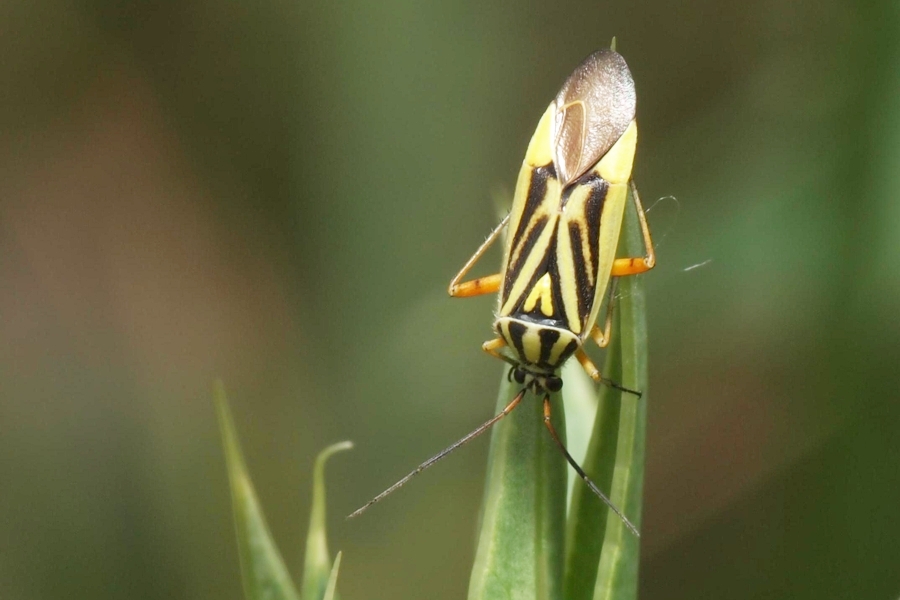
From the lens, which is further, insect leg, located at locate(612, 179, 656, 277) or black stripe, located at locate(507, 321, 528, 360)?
black stripe, located at locate(507, 321, 528, 360)

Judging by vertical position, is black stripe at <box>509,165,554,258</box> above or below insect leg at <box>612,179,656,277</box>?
above

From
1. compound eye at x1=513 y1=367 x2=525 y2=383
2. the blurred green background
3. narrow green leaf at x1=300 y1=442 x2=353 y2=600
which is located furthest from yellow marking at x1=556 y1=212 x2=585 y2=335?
the blurred green background

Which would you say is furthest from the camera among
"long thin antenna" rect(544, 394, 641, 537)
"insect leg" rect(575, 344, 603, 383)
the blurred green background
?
the blurred green background

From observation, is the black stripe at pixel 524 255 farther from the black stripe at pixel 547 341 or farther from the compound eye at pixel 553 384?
the compound eye at pixel 553 384

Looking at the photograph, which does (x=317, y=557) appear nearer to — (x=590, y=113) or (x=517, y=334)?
(x=517, y=334)

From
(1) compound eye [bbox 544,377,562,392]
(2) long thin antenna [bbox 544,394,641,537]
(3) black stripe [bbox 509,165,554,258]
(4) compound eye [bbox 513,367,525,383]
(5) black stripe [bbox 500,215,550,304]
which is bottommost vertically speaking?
(2) long thin antenna [bbox 544,394,641,537]

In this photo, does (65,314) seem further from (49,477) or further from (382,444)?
(382,444)

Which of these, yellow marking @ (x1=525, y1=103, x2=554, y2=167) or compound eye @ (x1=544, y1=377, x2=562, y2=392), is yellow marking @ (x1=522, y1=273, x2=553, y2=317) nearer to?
yellow marking @ (x1=525, y1=103, x2=554, y2=167)

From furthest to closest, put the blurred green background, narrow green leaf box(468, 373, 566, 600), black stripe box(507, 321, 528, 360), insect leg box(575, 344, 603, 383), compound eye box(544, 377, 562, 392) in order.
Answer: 1. the blurred green background
2. black stripe box(507, 321, 528, 360)
3. insect leg box(575, 344, 603, 383)
4. compound eye box(544, 377, 562, 392)
5. narrow green leaf box(468, 373, 566, 600)

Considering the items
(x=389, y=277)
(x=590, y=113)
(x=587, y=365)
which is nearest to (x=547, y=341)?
(x=587, y=365)
